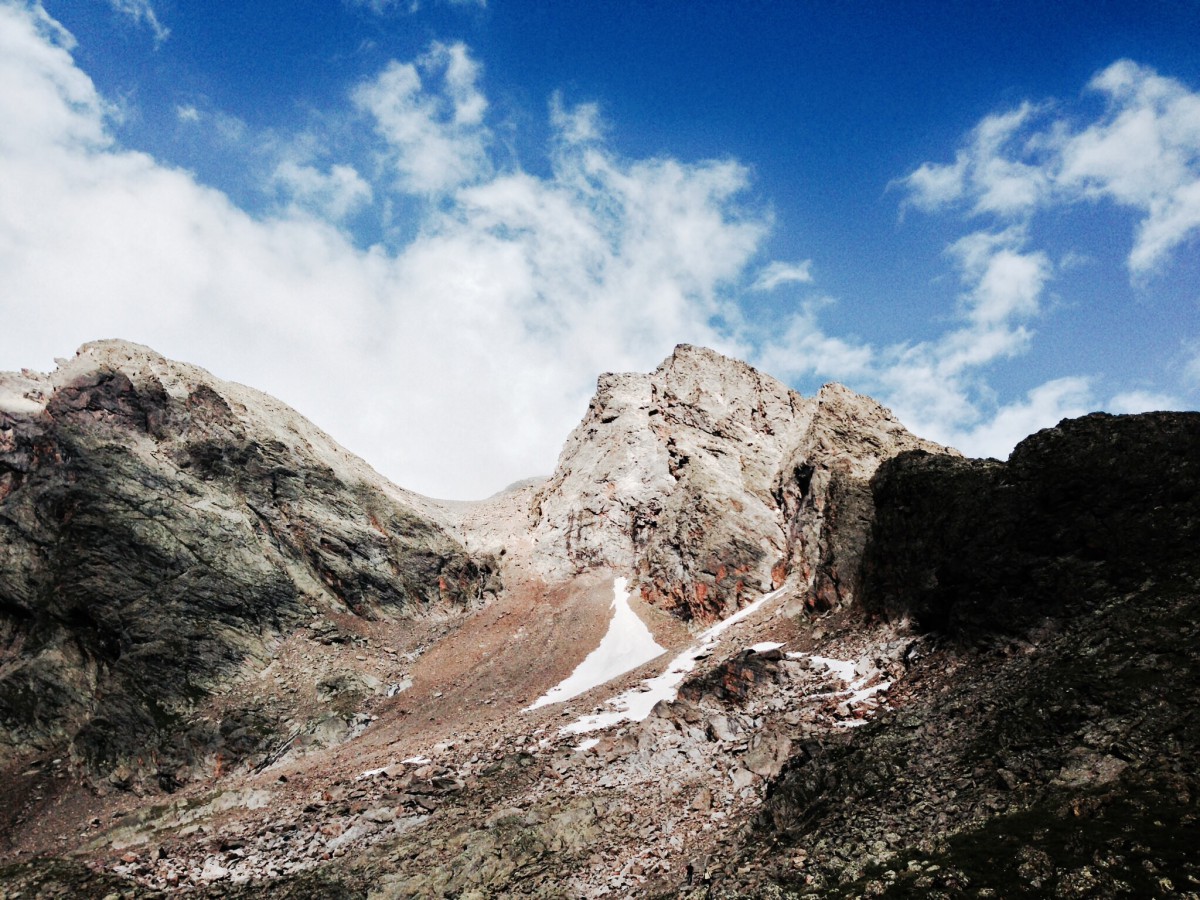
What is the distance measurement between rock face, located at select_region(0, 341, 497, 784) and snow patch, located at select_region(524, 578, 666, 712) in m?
19.5

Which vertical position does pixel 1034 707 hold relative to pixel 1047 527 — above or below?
below

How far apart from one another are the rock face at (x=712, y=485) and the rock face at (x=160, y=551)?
1771 cm

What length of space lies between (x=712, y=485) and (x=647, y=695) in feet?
108

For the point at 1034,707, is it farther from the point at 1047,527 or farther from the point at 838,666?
the point at 838,666

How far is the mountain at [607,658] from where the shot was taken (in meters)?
20.9

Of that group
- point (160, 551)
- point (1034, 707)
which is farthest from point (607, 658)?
point (160, 551)

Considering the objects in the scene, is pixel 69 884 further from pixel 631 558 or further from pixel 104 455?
pixel 631 558

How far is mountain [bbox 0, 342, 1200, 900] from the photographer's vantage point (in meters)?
20.9

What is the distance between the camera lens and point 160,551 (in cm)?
5894

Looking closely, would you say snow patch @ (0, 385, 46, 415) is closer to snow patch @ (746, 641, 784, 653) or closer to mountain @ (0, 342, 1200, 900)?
mountain @ (0, 342, 1200, 900)

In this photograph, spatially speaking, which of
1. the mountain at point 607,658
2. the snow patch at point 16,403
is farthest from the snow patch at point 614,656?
the snow patch at point 16,403

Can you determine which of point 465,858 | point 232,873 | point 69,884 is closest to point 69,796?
point 69,884

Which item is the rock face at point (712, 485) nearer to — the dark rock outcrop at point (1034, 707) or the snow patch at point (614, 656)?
the snow patch at point (614, 656)

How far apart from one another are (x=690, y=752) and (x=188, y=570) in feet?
168
